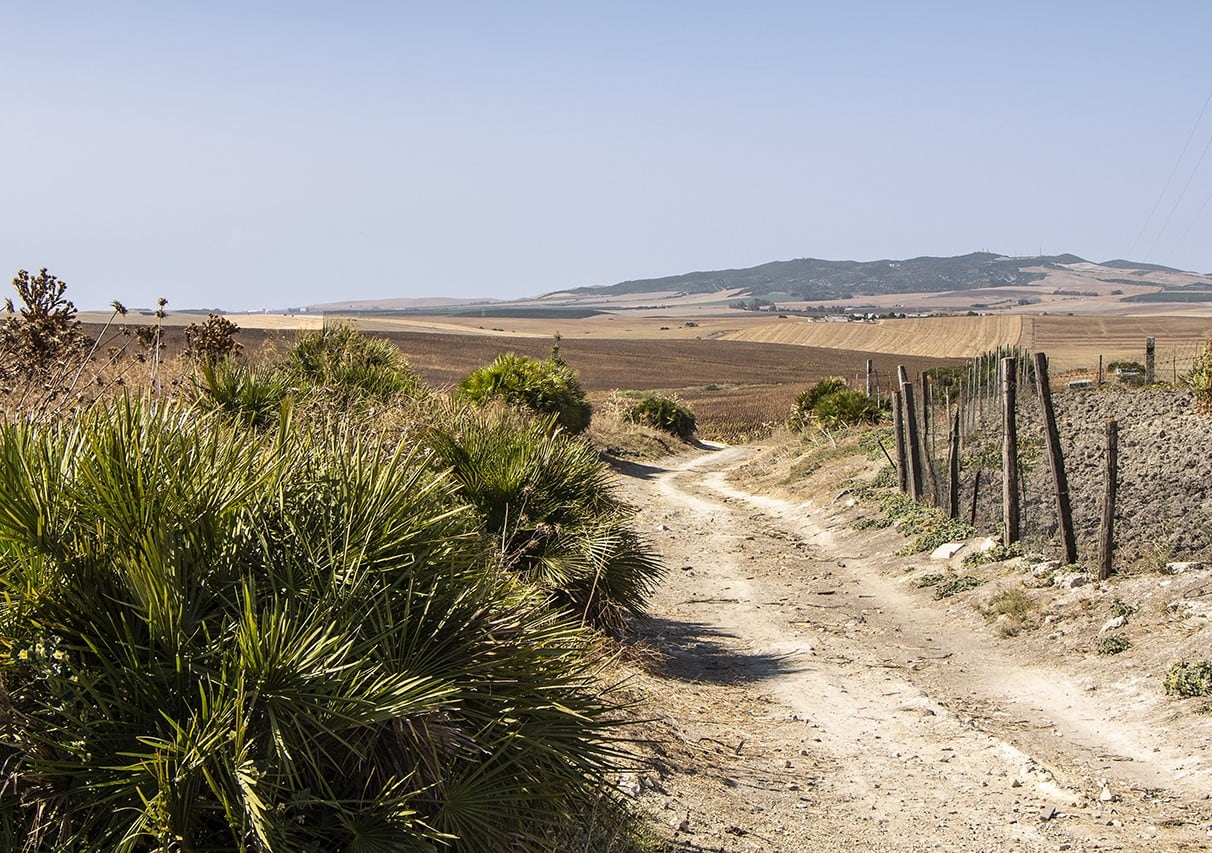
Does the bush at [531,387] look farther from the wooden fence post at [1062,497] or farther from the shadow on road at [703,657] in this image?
the wooden fence post at [1062,497]

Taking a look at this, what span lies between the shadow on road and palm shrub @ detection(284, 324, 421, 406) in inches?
141

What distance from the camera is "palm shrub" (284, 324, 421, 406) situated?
1194 cm

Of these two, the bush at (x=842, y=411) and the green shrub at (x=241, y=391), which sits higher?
the green shrub at (x=241, y=391)

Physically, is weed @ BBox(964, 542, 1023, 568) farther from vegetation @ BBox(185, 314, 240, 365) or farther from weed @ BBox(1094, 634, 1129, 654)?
vegetation @ BBox(185, 314, 240, 365)

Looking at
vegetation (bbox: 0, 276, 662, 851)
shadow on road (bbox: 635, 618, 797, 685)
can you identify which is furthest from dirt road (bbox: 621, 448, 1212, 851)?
vegetation (bbox: 0, 276, 662, 851)

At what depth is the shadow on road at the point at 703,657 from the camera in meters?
9.98

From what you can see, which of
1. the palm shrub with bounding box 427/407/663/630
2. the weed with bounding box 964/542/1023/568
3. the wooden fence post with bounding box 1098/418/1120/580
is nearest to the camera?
the palm shrub with bounding box 427/407/663/630

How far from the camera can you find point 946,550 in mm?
14695

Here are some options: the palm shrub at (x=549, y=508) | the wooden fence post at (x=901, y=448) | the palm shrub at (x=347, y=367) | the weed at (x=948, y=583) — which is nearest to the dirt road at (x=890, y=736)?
the weed at (x=948, y=583)

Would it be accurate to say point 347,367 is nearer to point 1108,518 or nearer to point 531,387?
point 1108,518

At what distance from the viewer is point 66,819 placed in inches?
130

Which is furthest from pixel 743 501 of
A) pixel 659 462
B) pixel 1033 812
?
pixel 1033 812

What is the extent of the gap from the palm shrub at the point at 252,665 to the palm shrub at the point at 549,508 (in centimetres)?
400

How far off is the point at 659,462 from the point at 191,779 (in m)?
31.3
